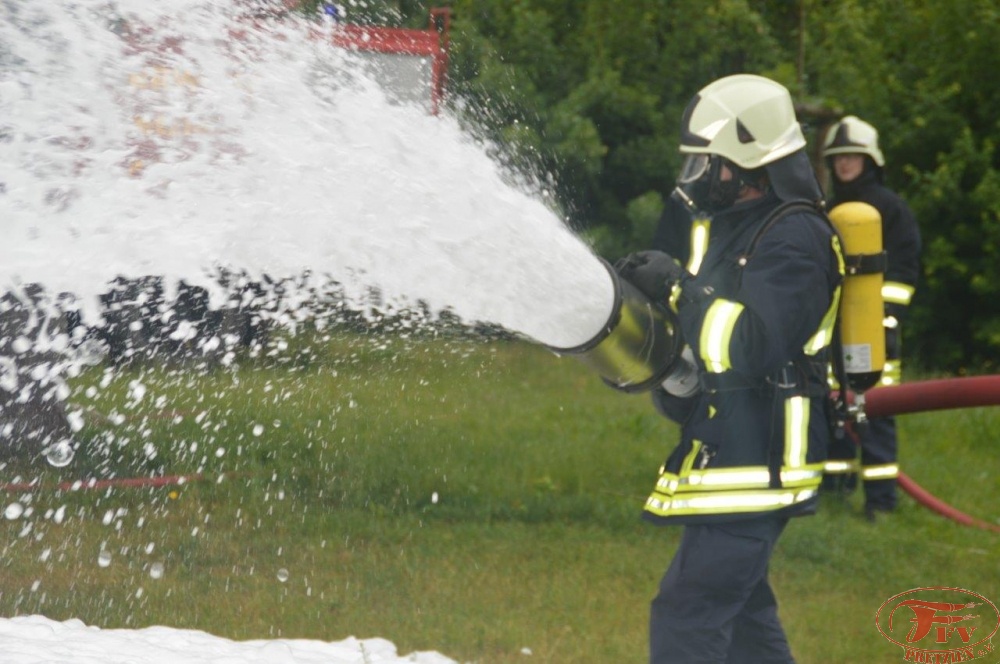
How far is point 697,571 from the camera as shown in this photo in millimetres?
3389

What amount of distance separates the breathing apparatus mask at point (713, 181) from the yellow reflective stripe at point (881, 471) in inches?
140

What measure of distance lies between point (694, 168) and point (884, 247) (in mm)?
3518

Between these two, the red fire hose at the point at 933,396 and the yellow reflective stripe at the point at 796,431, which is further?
the red fire hose at the point at 933,396

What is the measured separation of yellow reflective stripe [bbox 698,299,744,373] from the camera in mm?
3377

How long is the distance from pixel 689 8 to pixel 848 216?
8.45 meters

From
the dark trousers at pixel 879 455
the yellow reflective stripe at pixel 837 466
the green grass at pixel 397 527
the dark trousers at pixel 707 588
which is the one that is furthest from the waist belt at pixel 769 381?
the dark trousers at pixel 879 455

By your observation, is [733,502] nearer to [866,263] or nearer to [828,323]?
[828,323]

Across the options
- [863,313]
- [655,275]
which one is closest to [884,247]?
[863,313]

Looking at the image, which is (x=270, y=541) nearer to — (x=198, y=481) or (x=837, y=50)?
(x=198, y=481)

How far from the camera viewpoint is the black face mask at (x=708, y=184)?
11.7 feet

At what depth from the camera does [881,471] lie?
22.2 feet

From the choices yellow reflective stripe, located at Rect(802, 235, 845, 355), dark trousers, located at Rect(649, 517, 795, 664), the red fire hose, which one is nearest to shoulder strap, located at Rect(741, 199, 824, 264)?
yellow reflective stripe, located at Rect(802, 235, 845, 355)

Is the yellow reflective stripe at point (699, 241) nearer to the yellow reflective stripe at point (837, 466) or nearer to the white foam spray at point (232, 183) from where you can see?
the white foam spray at point (232, 183)

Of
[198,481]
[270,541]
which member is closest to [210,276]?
[270,541]
